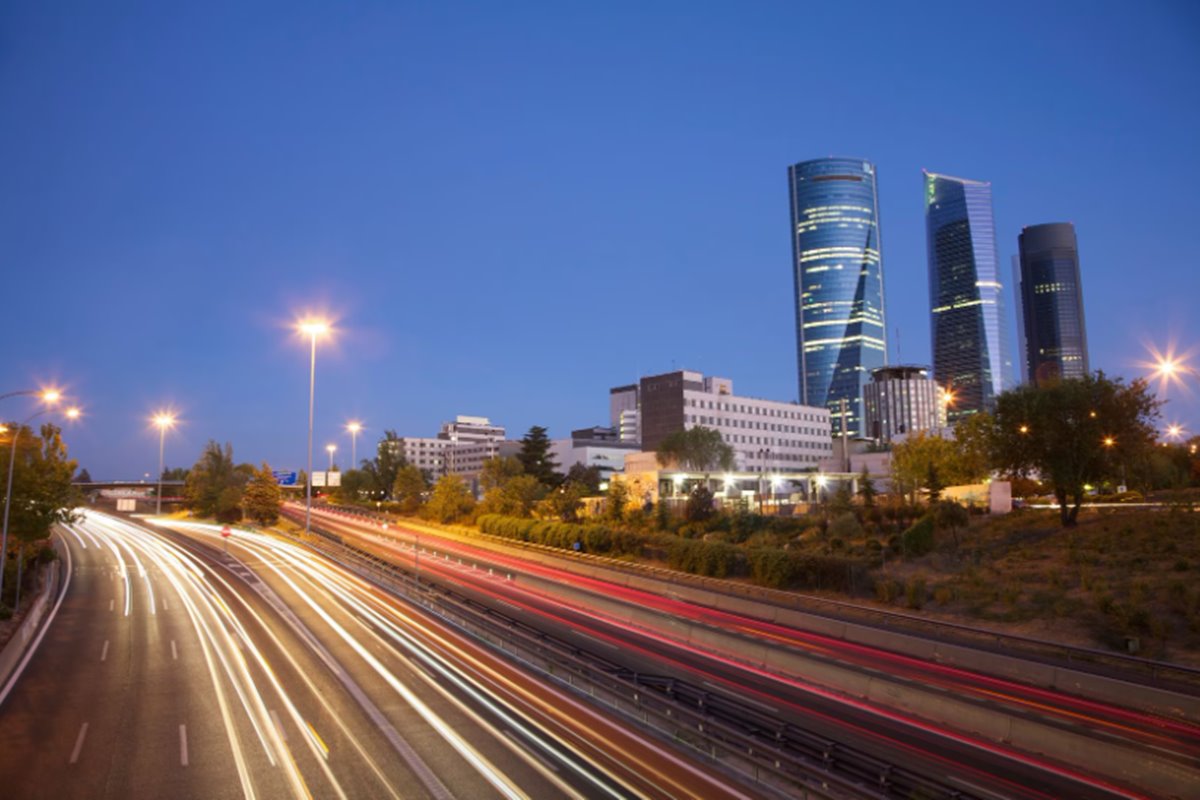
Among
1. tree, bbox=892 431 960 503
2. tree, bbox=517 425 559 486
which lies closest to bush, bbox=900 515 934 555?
tree, bbox=892 431 960 503

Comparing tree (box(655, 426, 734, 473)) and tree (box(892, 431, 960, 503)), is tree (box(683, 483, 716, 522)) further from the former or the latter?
tree (box(655, 426, 734, 473))

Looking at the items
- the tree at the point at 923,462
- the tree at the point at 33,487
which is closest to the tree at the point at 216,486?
the tree at the point at 33,487

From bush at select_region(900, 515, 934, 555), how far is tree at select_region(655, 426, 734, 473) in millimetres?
82269

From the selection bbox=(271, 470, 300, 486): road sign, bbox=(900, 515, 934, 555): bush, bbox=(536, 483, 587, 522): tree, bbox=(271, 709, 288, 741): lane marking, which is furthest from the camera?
bbox=(271, 470, 300, 486): road sign

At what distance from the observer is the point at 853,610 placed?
38.4 m

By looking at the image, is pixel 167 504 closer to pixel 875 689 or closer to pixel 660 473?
pixel 660 473

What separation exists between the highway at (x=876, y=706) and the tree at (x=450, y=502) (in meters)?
41.4

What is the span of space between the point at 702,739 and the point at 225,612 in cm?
2812

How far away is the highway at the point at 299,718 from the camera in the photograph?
1611 cm

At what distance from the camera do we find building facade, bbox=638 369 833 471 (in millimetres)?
157375

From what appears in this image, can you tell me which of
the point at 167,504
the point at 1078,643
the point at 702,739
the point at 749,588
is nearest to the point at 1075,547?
the point at 1078,643

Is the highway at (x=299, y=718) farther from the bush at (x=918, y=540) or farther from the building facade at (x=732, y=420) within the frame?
the building facade at (x=732, y=420)

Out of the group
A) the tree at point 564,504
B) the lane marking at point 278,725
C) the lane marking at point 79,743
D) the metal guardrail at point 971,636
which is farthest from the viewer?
the tree at point 564,504

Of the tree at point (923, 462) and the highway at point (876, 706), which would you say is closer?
the highway at point (876, 706)
